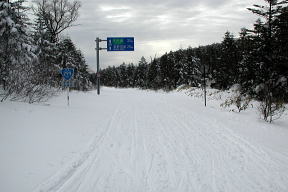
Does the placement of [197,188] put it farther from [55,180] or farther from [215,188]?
[55,180]

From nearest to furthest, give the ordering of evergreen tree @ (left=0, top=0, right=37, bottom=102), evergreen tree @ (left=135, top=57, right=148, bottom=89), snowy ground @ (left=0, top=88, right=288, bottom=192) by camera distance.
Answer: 1. snowy ground @ (left=0, top=88, right=288, bottom=192)
2. evergreen tree @ (left=0, top=0, right=37, bottom=102)
3. evergreen tree @ (left=135, top=57, right=148, bottom=89)

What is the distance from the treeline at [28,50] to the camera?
11.3 meters

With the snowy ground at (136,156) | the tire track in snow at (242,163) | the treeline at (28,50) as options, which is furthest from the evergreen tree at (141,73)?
the tire track in snow at (242,163)

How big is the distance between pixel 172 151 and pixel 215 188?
85.2 inches

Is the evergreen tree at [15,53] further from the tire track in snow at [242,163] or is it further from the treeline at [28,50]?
the tire track in snow at [242,163]

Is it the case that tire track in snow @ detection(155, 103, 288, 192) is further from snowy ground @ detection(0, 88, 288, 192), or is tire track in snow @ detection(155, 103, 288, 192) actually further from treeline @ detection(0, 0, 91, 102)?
treeline @ detection(0, 0, 91, 102)

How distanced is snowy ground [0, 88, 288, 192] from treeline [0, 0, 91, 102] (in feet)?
7.21

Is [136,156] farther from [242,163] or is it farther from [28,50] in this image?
[28,50]

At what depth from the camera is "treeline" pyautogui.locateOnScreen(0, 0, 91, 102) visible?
11.3 metres

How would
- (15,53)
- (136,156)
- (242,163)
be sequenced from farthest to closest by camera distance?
(15,53)
(136,156)
(242,163)

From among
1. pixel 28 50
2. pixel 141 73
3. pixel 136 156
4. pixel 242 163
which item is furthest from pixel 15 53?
pixel 141 73

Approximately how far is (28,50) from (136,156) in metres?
16.0

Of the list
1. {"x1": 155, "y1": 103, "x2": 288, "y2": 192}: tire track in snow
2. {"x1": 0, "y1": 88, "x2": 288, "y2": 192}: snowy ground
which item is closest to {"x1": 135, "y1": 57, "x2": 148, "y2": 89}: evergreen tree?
{"x1": 0, "y1": 88, "x2": 288, "y2": 192}: snowy ground

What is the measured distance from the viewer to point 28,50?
1859 centimetres
